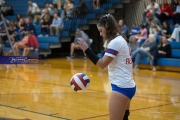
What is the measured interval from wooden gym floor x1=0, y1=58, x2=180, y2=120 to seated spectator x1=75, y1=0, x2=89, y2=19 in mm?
7564

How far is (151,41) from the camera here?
1606cm

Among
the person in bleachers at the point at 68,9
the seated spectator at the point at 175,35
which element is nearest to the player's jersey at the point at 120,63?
the seated spectator at the point at 175,35

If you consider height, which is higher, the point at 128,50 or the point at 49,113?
the point at 128,50

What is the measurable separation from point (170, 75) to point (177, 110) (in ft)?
20.9

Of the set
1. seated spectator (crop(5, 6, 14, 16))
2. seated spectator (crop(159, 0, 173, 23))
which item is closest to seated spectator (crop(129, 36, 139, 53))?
seated spectator (crop(159, 0, 173, 23))

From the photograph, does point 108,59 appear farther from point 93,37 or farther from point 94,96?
point 93,37

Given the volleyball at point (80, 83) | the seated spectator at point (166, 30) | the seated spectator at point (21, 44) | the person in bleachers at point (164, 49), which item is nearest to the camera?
the volleyball at point (80, 83)

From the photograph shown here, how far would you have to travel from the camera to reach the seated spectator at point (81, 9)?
2119cm

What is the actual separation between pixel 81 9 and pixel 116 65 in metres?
16.6

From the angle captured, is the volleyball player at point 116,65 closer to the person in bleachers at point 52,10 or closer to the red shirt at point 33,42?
the red shirt at point 33,42

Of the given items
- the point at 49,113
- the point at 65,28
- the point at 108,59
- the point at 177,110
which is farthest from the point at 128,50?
the point at 65,28

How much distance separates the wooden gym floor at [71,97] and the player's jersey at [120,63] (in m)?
2.35

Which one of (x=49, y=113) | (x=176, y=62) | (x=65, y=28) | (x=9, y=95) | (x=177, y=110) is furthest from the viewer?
(x=65, y=28)

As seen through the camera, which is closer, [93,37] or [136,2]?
[136,2]
